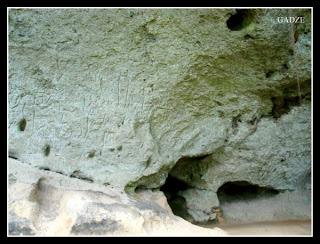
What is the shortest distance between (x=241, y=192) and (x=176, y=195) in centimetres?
56

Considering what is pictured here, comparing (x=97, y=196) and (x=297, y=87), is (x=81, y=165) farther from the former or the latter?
(x=297, y=87)

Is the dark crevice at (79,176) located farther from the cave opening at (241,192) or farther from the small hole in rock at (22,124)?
the cave opening at (241,192)

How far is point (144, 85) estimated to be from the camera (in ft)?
8.55

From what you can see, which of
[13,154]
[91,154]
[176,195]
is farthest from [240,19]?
[13,154]

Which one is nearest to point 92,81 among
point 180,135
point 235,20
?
point 180,135

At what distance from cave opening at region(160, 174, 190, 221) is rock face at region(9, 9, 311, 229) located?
0.09m

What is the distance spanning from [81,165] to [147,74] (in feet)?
2.24

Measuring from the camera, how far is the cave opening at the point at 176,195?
312 cm

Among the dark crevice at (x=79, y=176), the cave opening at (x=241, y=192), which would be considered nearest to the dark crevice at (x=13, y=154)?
the dark crevice at (x=79, y=176)

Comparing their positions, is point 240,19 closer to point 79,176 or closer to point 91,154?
point 91,154

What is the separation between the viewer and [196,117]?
2867mm

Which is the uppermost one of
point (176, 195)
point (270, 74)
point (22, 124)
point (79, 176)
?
point (270, 74)

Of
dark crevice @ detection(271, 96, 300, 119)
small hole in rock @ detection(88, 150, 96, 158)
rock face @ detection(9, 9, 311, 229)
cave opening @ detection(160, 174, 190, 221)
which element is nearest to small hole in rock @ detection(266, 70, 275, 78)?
rock face @ detection(9, 9, 311, 229)

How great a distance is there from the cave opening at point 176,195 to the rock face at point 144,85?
91 mm
